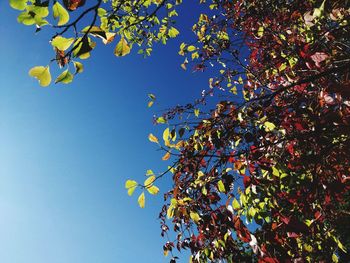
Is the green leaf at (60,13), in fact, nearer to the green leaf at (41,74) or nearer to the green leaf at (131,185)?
the green leaf at (41,74)

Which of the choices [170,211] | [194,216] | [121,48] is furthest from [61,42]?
[194,216]

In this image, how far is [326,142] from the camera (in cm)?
224

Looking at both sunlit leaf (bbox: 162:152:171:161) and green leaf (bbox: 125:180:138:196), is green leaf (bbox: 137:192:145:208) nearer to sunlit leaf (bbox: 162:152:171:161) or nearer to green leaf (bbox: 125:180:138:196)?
green leaf (bbox: 125:180:138:196)

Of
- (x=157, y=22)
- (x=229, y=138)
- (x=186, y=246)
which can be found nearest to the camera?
(x=229, y=138)

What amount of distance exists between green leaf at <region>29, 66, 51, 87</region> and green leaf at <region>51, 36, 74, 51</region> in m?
0.11

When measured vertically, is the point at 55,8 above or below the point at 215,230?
above

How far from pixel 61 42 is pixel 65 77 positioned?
0.16 metres

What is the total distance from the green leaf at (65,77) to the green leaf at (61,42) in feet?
0.37

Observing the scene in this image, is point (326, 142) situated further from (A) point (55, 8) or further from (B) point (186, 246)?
(A) point (55, 8)

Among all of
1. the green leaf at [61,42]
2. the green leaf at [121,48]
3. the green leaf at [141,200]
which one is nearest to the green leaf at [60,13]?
the green leaf at [61,42]

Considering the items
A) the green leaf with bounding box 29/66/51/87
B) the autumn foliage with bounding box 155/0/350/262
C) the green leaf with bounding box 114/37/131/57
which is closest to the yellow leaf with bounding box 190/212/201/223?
the autumn foliage with bounding box 155/0/350/262

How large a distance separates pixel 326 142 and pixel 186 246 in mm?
1768

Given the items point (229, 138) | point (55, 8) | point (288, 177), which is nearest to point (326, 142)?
point (288, 177)

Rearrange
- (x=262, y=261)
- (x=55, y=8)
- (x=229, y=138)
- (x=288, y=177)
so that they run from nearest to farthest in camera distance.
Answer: (x=55, y=8) → (x=262, y=261) → (x=288, y=177) → (x=229, y=138)
